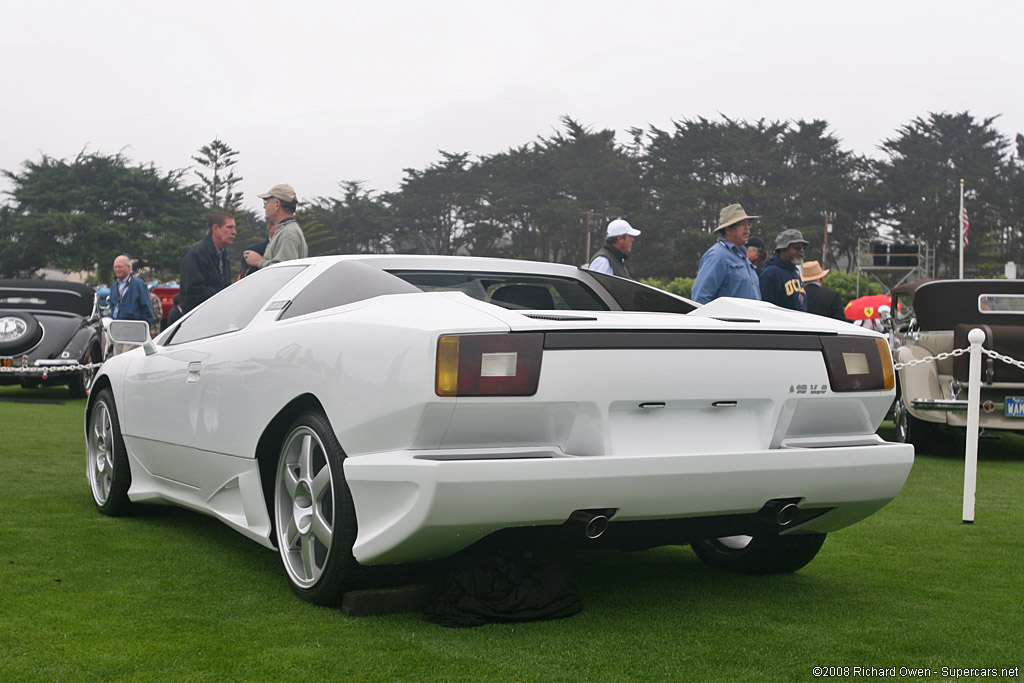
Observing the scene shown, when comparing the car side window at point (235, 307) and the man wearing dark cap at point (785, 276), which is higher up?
the man wearing dark cap at point (785, 276)

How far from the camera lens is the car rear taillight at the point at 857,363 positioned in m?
3.72

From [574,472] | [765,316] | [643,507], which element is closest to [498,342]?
[574,472]

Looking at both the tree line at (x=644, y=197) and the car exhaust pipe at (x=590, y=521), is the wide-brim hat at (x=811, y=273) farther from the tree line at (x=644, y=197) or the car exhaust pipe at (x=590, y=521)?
the tree line at (x=644, y=197)

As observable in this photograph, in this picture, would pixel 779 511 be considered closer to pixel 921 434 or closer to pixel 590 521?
pixel 590 521

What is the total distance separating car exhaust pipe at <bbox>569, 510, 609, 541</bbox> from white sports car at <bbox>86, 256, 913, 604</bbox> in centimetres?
1

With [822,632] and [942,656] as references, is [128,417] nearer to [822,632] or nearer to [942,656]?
[822,632]

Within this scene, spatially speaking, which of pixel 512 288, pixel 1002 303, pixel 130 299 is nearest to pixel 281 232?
pixel 512 288

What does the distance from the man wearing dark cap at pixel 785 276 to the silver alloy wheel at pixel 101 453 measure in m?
5.43

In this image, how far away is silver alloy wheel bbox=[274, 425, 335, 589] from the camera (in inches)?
147

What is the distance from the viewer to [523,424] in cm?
329

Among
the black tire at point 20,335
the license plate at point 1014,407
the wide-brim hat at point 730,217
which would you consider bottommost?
the license plate at point 1014,407

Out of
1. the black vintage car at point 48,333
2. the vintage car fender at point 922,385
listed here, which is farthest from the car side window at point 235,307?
the black vintage car at point 48,333

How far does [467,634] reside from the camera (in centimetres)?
344

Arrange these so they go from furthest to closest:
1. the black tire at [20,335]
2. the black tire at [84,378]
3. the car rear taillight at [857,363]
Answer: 1. the black tire at [84,378]
2. the black tire at [20,335]
3. the car rear taillight at [857,363]
